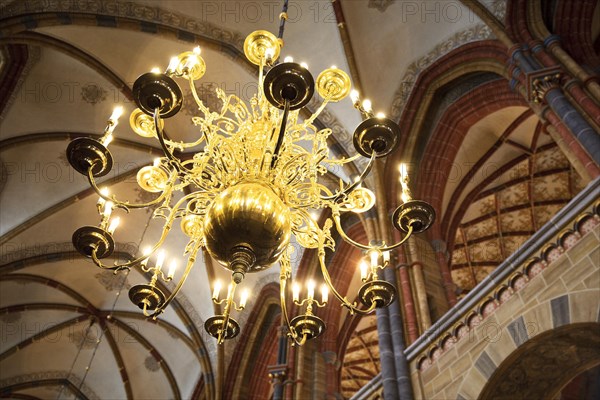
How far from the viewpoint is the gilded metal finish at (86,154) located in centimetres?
363

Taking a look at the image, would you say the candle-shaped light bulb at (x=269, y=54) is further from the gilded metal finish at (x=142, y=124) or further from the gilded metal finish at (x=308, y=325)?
the gilded metal finish at (x=308, y=325)

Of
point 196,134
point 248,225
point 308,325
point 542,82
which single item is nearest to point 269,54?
point 248,225

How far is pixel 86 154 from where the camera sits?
144 inches

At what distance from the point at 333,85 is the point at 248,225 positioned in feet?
5.61

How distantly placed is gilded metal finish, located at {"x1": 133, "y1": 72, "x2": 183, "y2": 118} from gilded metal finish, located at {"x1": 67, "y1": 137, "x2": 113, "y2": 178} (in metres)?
0.41

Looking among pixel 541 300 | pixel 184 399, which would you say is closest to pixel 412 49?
pixel 541 300

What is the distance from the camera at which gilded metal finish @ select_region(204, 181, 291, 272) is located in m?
3.64

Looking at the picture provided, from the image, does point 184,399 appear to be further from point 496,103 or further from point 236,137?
point 236,137

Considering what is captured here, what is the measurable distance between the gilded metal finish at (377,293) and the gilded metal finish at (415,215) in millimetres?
463

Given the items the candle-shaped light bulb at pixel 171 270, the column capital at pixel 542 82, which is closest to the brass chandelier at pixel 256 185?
the candle-shaped light bulb at pixel 171 270

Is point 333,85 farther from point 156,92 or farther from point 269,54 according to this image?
point 156,92

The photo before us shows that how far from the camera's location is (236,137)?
4520 mm

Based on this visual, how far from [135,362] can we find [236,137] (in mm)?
12564

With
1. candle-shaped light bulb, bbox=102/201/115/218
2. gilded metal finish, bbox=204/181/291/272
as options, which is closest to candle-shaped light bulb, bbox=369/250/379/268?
gilded metal finish, bbox=204/181/291/272
